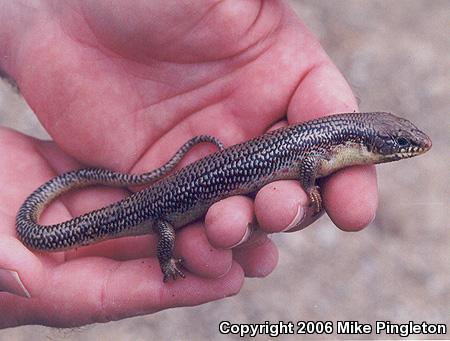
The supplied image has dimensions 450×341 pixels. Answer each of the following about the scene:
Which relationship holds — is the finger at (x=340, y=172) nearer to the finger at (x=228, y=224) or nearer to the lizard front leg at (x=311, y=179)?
the lizard front leg at (x=311, y=179)

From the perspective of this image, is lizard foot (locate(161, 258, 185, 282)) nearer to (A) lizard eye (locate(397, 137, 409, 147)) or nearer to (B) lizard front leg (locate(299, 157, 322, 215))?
(B) lizard front leg (locate(299, 157, 322, 215))

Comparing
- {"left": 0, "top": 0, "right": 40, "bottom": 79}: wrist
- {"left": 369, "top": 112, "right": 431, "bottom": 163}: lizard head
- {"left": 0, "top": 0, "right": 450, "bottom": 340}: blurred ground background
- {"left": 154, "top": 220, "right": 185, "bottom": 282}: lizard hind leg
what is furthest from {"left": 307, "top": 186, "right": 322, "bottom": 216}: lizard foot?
{"left": 0, "top": 0, "right": 40, "bottom": 79}: wrist

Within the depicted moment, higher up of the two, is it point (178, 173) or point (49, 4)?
point (49, 4)

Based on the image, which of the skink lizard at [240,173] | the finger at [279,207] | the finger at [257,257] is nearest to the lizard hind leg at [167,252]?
the skink lizard at [240,173]

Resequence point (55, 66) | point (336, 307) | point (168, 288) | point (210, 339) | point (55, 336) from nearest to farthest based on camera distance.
Result: point (168, 288) → point (55, 336) → point (55, 66) → point (210, 339) → point (336, 307)

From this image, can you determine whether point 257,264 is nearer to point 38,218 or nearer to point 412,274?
point 38,218

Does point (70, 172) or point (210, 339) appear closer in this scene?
point (70, 172)

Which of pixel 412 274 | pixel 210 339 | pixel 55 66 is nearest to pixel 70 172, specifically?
pixel 55 66

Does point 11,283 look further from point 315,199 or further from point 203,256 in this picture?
point 315,199
